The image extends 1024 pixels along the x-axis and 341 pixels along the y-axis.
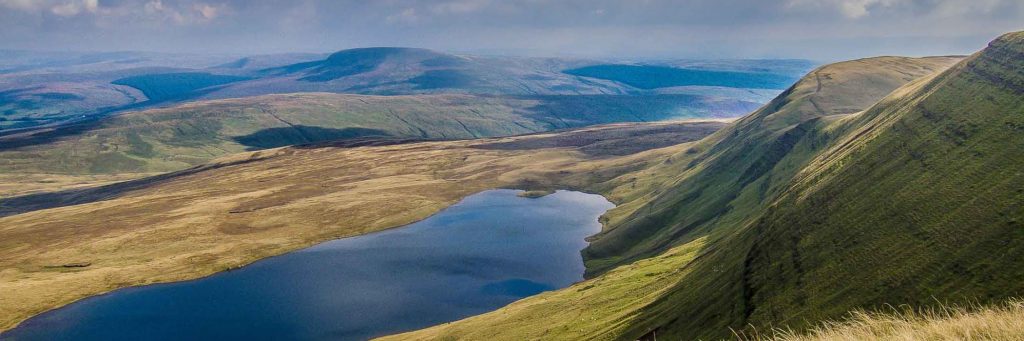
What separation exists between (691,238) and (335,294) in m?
83.7

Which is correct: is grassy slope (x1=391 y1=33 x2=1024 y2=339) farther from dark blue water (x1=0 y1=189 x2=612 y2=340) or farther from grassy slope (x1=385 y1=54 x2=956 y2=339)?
dark blue water (x1=0 y1=189 x2=612 y2=340)

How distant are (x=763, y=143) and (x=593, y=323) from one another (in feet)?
396

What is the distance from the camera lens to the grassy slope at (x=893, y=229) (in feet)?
129

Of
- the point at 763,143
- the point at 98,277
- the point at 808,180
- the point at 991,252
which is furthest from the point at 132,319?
the point at 763,143

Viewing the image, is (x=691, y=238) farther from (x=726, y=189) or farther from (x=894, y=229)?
(x=894, y=229)

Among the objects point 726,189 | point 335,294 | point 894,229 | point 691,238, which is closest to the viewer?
point 894,229

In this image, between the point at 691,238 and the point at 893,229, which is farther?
the point at 691,238

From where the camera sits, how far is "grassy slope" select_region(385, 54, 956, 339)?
5850 cm

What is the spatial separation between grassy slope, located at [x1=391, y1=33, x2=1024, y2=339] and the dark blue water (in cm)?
5808

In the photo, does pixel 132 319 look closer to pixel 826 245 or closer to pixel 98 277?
pixel 98 277

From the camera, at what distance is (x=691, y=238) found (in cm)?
11638

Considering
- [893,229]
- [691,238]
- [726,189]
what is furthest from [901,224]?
[726,189]

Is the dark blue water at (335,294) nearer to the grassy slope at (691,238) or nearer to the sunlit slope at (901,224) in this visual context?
the grassy slope at (691,238)

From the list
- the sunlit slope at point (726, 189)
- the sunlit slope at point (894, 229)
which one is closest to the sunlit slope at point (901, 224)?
the sunlit slope at point (894, 229)
